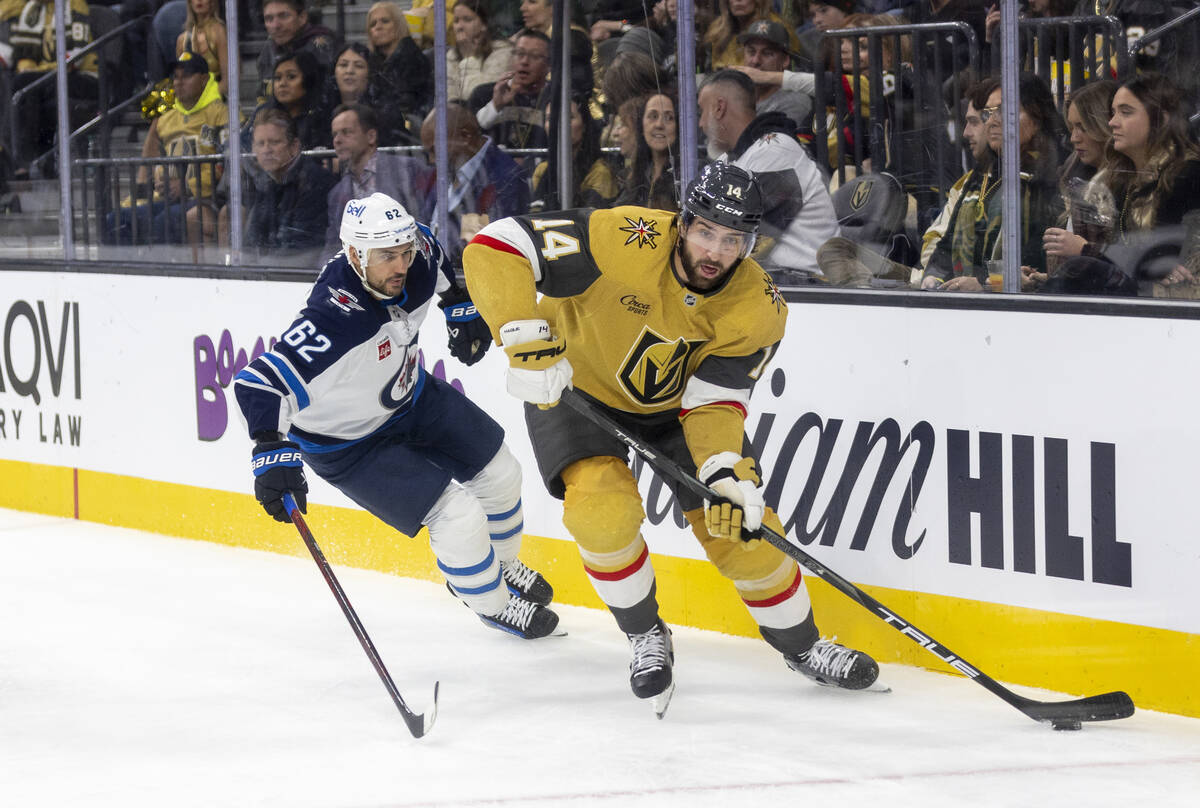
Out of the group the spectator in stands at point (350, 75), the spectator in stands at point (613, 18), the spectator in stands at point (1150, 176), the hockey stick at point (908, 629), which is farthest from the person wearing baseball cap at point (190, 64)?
the spectator in stands at point (1150, 176)

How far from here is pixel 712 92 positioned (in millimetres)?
3834

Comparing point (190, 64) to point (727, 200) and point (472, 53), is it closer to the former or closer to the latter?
point (472, 53)

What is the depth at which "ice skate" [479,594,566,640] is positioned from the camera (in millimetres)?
3775

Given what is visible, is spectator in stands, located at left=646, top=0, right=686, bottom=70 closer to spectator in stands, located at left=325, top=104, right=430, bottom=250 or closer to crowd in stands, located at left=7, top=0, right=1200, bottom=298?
crowd in stands, located at left=7, top=0, right=1200, bottom=298

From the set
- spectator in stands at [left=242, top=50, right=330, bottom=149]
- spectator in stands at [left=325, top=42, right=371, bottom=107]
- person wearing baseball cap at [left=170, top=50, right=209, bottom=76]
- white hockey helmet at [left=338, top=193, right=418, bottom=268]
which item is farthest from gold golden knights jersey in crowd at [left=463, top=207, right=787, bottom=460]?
person wearing baseball cap at [left=170, top=50, right=209, bottom=76]

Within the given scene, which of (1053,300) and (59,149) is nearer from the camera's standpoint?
(1053,300)

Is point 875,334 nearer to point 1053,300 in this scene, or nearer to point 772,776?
point 1053,300

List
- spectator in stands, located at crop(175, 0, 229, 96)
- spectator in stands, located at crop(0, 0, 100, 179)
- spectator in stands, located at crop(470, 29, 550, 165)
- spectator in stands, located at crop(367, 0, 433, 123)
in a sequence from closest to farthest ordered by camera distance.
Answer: spectator in stands, located at crop(470, 29, 550, 165), spectator in stands, located at crop(367, 0, 433, 123), spectator in stands, located at crop(175, 0, 229, 96), spectator in stands, located at crop(0, 0, 100, 179)

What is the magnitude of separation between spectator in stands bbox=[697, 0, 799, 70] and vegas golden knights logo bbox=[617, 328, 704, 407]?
904mm

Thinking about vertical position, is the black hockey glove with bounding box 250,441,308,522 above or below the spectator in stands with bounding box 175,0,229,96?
below

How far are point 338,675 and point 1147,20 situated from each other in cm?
227

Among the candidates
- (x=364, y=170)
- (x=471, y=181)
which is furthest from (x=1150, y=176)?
(x=364, y=170)

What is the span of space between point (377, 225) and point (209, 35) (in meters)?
1.96

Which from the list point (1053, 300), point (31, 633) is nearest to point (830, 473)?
point (1053, 300)
